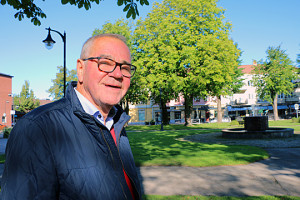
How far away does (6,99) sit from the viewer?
6234 centimetres

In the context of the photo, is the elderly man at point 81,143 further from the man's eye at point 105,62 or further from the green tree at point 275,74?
the green tree at point 275,74

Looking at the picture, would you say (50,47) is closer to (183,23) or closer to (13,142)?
(13,142)

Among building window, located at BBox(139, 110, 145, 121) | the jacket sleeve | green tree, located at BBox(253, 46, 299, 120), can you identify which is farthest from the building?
the jacket sleeve

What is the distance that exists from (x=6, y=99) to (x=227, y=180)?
7013 centimetres

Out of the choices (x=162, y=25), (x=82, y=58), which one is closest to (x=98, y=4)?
(x=82, y=58)

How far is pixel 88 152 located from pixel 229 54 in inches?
965

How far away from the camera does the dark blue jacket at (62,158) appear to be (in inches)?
43.3

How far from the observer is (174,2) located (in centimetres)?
2577

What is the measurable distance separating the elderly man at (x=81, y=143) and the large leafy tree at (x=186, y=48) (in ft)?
70.6

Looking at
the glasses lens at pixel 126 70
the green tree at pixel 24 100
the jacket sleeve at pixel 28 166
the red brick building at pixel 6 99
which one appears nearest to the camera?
the jacket sleeve at pixel 28 166

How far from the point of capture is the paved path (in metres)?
4.57

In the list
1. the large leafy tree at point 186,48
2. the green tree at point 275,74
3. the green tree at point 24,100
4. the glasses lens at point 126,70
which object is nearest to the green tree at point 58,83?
the green tree at point 24,100

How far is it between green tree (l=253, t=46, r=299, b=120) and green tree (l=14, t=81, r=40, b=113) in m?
49.8

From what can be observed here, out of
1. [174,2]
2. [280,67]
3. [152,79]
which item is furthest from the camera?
[280,67]
